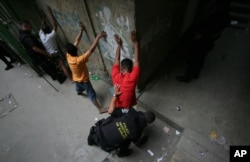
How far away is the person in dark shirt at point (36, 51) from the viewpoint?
3.63 meters

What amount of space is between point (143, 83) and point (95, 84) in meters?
1.27

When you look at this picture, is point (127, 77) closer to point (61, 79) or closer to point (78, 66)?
point (78, 66)

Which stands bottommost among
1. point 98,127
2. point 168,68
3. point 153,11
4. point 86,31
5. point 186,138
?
point 186,138

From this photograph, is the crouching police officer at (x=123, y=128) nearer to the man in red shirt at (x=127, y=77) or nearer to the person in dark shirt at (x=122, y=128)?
the person in dark shirt at (x=122, y=128)

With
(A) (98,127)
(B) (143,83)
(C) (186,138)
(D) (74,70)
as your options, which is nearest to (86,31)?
(D) (74,70)

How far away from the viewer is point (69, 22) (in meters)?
3.52

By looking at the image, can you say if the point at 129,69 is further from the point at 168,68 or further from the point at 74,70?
the point at 168,68

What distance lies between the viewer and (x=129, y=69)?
2.69 meters

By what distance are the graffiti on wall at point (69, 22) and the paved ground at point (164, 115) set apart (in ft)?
4.22

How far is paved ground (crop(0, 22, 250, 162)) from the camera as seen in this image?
9.93ft

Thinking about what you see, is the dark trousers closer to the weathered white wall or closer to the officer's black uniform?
the weathered white wall

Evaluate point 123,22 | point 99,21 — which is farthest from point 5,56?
point 123,22

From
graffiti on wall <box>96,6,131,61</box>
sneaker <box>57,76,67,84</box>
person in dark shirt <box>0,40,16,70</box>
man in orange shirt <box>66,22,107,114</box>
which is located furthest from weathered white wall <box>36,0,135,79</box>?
person in dark shirt <box>0,40,16,70</box>

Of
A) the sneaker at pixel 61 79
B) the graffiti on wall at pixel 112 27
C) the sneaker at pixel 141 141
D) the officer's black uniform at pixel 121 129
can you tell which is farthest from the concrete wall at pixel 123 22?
the officer's black uniform at pixel 121 129
